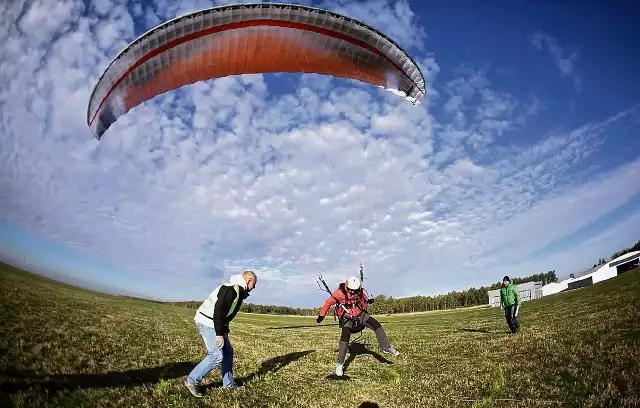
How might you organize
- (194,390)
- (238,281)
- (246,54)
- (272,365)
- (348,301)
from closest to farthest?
(194,390), (238,281), (348,301), (272,365), (246,54)

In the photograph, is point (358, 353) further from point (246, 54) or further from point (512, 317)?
point (246, 54)

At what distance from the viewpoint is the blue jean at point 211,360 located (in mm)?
7030

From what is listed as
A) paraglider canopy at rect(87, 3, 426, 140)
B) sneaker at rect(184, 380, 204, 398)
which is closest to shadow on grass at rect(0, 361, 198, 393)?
sneaker at rect(184, 380, 204, 398)

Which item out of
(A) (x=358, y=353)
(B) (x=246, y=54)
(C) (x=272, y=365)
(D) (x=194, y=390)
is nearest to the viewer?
(D) (x=194, y=390)

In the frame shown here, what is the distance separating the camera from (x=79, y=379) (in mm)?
7703

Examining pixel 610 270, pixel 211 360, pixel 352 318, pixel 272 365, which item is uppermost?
pixel 610 270

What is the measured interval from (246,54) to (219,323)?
8312 mm

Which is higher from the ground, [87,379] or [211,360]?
[211,360]

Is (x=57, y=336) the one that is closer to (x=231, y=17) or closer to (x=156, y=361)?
(x=156, y=361)

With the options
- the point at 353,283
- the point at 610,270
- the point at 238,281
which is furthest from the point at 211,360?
the point at 610,270

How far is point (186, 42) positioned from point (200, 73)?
1.23m

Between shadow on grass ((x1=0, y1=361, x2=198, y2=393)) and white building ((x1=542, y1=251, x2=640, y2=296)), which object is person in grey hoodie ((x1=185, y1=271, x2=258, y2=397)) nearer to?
shadow on grass ((x1=0, y1=361, x2=198, y2=393))

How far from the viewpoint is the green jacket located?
15505mm

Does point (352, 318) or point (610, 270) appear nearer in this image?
point (352, 318)
